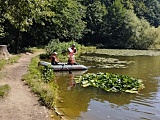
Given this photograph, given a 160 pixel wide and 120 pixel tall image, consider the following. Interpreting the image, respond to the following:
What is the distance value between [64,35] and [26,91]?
32306 millimetres

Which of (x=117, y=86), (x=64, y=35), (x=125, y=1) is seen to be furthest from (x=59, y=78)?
(x=125, y=1)

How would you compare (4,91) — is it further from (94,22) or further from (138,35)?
(94,22)

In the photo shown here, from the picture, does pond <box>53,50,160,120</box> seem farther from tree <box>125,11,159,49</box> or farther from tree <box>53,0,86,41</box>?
tree <box>125,11,159,49</box>

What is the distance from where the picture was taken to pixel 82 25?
5431 cm

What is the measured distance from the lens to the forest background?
30.1 metres

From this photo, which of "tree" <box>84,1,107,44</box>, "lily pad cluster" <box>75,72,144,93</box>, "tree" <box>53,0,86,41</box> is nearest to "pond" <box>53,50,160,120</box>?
"lily pad cluster" <box>75,72,144,93</box>

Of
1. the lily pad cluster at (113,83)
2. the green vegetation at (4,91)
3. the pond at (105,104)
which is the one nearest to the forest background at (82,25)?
the green vegetation at (4,91)

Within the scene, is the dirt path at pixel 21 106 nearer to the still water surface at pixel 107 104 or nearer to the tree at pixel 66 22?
the still water surface at pixel 107 104

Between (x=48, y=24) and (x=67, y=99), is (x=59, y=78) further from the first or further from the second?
(x=48, y=24)

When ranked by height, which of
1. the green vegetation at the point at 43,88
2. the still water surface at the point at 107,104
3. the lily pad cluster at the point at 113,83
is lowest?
the still water surface at the point at 107,104

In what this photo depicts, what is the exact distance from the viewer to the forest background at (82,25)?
1186 inches

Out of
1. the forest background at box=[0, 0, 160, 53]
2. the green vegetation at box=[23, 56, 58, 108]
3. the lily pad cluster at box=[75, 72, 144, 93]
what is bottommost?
the lily pad cluster at box=[75, 72, 144, 93]

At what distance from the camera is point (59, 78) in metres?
21.5

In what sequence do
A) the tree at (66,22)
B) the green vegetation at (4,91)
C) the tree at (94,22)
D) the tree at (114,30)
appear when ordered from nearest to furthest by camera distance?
the green vegetation at (4,91) → the tree at (66,22) → the tree at (94,22) → the tree at (114,30)
